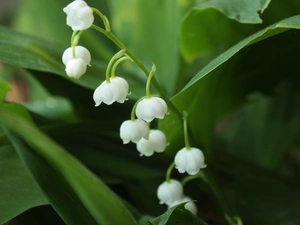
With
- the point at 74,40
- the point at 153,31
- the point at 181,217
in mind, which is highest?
the point at 153,31

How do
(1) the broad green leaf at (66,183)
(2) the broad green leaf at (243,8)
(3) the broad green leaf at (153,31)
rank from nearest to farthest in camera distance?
1. (1) the broad green leaf at (66,183)
2. (2) the broad green leaf at (243,8)
3. (3) the broad green leaf at (153,31)

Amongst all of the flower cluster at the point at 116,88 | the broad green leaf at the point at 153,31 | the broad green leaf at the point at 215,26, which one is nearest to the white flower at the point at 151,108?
the flower cluster at the point at 116,88

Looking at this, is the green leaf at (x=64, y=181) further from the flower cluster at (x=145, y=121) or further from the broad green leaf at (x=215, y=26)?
the broad green leaf at (x=215, y=26)

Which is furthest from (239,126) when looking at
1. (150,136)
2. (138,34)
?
(150,136)

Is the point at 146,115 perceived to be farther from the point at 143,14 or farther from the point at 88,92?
the point at 143,14

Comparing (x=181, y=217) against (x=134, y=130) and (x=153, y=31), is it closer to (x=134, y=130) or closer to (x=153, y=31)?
(x=134, y=130)

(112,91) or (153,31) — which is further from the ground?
(153,31)

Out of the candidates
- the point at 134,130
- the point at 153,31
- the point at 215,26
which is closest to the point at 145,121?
the point at 134,130
